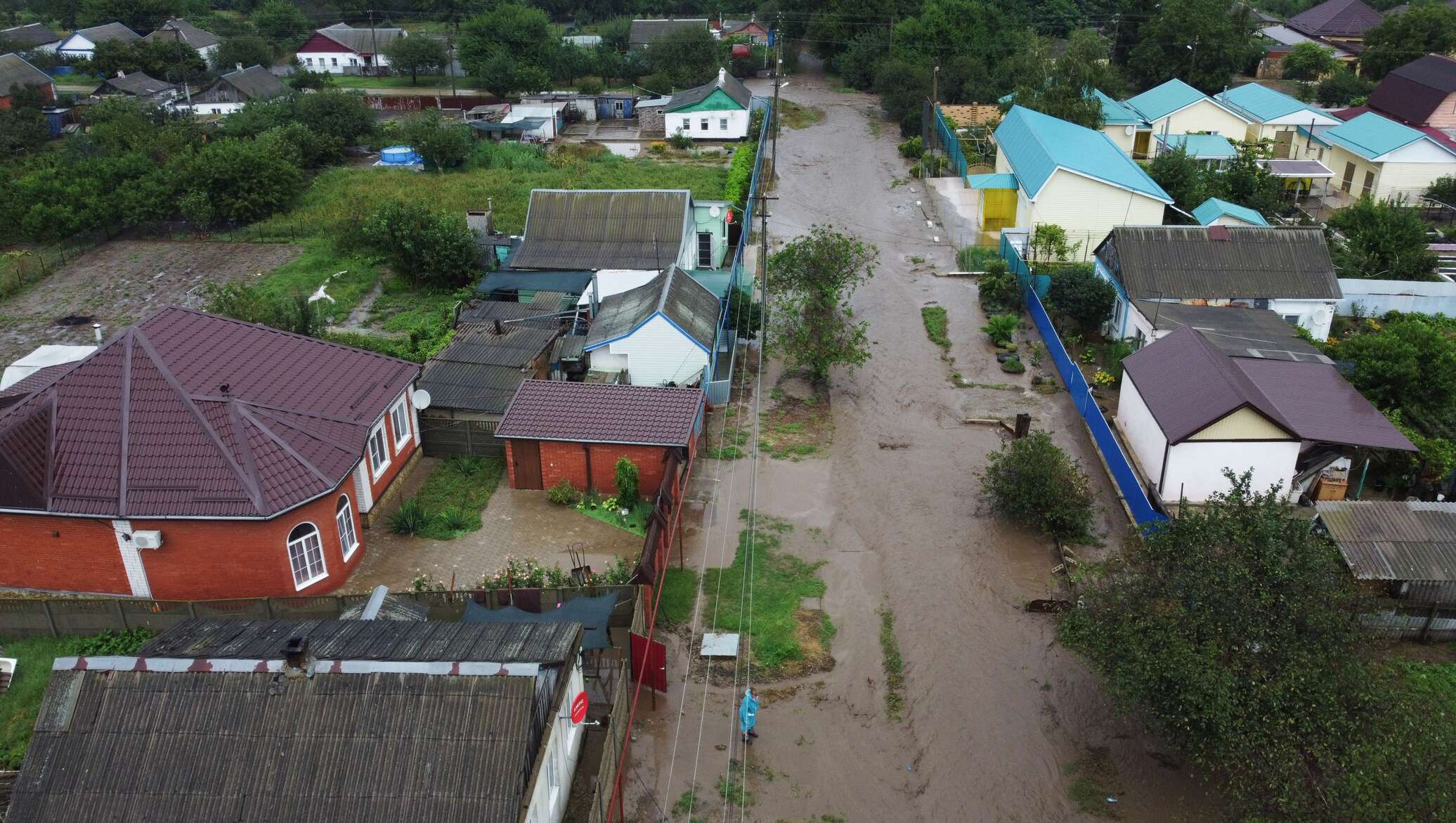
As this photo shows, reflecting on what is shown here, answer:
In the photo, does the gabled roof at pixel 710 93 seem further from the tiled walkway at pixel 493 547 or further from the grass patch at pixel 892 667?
the grass patch at pixel 892 667

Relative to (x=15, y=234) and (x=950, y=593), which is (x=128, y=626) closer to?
(x=950, y=593)

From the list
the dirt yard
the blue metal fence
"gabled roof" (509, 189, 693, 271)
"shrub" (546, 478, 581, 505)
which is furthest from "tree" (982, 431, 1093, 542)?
the dirt yard

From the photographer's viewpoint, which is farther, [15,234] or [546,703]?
[15,234]

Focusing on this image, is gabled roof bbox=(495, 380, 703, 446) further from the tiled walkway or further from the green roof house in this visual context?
the green roof house

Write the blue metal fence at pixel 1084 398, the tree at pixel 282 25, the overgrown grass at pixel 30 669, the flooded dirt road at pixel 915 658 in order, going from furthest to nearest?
the tree at pixel 282 25 → the blue metal fence at pixel 1084 398 → the overgrown grass at pixel 30 669 → the flooded dirt road at pixel 915 658

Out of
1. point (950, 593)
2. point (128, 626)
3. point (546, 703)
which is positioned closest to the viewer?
point (546, 703)

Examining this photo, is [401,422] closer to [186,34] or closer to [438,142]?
[438,142]

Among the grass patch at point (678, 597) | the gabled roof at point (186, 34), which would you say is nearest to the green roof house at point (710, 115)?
the gabled roof at point (186, 34)

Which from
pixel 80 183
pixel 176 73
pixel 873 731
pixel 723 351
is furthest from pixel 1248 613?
pixel 176 73
